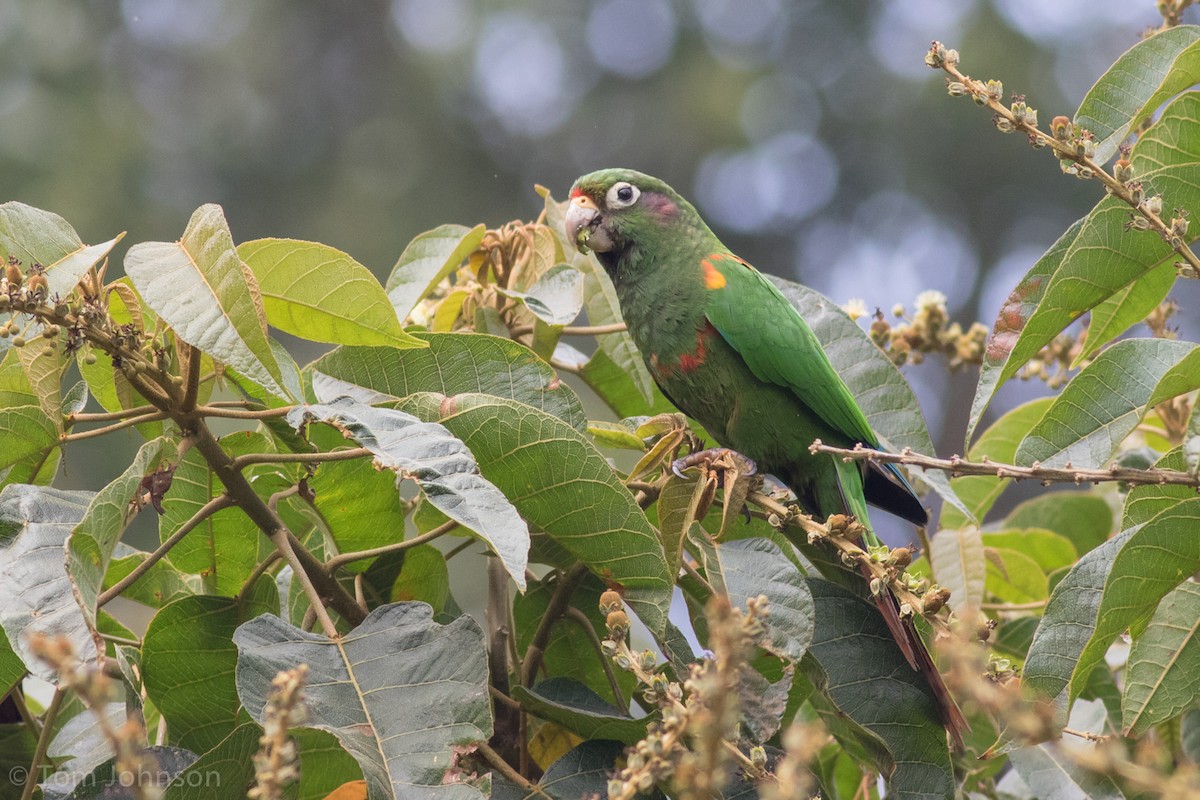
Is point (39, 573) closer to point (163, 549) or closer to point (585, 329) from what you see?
point (163, 549)

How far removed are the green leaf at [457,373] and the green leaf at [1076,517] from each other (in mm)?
1443

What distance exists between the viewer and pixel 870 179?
14.3 meters

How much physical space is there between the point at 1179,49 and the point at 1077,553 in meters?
1.28

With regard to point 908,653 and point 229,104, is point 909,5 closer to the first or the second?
point 229,104

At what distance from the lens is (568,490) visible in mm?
1580

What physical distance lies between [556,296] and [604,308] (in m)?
0.50

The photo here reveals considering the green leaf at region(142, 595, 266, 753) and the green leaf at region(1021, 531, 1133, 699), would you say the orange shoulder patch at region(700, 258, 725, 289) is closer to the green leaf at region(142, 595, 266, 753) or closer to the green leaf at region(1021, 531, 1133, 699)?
the green leaf at region(1021, 531, 1133, 699)

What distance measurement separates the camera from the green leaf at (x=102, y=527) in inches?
53.7

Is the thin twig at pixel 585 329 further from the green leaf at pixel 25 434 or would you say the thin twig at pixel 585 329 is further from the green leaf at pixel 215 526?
the green leaf at pixel 25 434

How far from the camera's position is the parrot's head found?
288cm

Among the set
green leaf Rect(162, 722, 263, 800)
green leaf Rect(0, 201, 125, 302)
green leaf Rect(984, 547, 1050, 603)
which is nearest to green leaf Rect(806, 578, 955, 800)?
green leaf Rect(984, 547, 1050, 603)

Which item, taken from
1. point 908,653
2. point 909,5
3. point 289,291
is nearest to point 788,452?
point 908,653

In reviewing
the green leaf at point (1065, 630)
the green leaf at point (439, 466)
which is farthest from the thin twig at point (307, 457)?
the green leaf at point (1065, 630)

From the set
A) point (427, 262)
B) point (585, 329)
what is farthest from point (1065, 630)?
point (427, 262)
